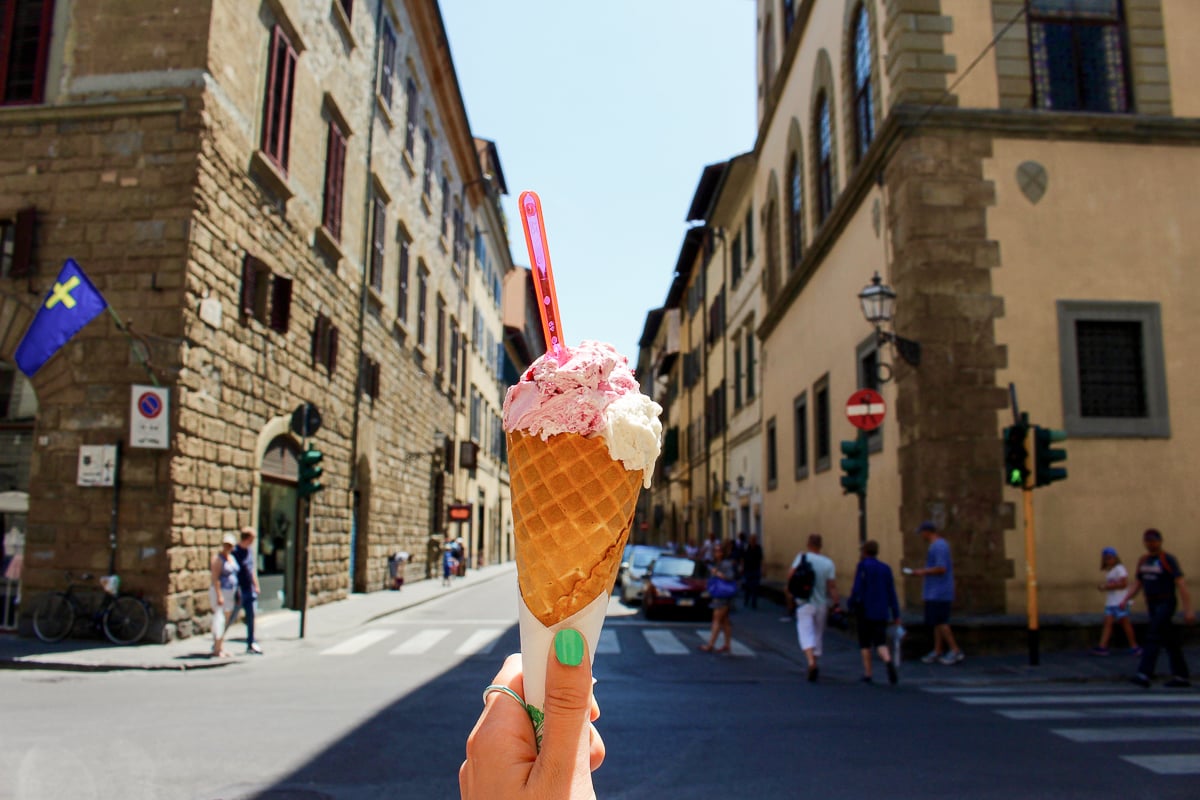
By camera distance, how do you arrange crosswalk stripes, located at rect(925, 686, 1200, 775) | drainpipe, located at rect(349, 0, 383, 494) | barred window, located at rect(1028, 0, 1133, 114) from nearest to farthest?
1. crosswalk stripes, located at rect(925, 686, 1200, 775)
2. barred window, located at rect(1028, 0, 1133, 114)
3. drainpipe, located at rect(349, 0, 383, 494)

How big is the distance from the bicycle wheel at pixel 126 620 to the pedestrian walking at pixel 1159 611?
1238 cm

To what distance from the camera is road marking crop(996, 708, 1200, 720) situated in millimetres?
8594

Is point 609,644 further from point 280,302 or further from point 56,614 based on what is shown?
point 280,302

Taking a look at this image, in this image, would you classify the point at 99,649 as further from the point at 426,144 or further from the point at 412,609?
the point at 426,144

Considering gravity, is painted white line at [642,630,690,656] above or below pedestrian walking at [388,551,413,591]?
below

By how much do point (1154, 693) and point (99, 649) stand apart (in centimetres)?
1256

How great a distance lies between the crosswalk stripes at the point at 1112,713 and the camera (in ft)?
22.7

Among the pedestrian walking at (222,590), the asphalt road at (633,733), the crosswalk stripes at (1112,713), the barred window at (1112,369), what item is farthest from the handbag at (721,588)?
the pedestrian walking at (222,590)

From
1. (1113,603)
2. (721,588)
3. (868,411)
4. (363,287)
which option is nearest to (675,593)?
(721,588)

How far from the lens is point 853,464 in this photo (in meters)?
13.3

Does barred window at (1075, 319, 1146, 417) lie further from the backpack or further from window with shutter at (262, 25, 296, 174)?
window with shutter at (262, 25, 296, 174)

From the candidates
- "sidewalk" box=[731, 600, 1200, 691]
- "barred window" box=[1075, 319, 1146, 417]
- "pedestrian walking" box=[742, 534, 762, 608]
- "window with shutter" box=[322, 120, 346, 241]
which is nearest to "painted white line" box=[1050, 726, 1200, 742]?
"sidewalk" box=[731, 600, 1200, 691]

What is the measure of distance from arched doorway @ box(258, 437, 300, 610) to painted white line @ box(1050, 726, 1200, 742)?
1259 centimetres

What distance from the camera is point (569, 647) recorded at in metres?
1.61
